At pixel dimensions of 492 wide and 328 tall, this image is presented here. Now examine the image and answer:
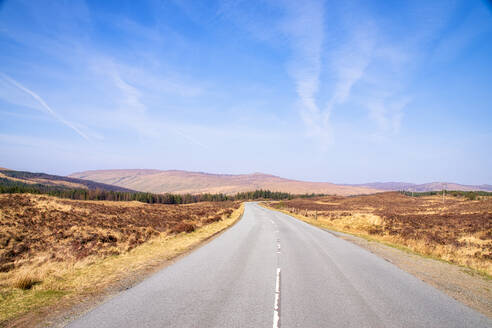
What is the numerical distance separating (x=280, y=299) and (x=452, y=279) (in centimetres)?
683

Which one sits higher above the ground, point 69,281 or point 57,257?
point 69,281

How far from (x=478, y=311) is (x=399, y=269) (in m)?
3.85

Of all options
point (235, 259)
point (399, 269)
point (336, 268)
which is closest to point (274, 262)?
point (235, 259)

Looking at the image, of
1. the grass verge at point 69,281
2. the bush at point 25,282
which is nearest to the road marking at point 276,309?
the grass verge at point 69,281

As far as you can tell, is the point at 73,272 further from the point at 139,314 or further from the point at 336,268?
the point at 336,268

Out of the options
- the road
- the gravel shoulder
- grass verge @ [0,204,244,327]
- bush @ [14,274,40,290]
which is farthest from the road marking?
bush @ [14,274,40,290]

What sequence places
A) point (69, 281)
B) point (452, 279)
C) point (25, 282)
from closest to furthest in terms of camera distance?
point (25, 282)
point (69, 281)
point (452, 279)

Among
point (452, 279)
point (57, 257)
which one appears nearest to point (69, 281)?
point (57, 257)

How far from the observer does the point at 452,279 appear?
9.05 metres

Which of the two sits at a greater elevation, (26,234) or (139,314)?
(139,314)

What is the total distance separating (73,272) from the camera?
898 cm

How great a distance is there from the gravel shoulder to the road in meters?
0.46

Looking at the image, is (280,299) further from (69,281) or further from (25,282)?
(25,282)

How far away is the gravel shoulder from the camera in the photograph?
702 cm
